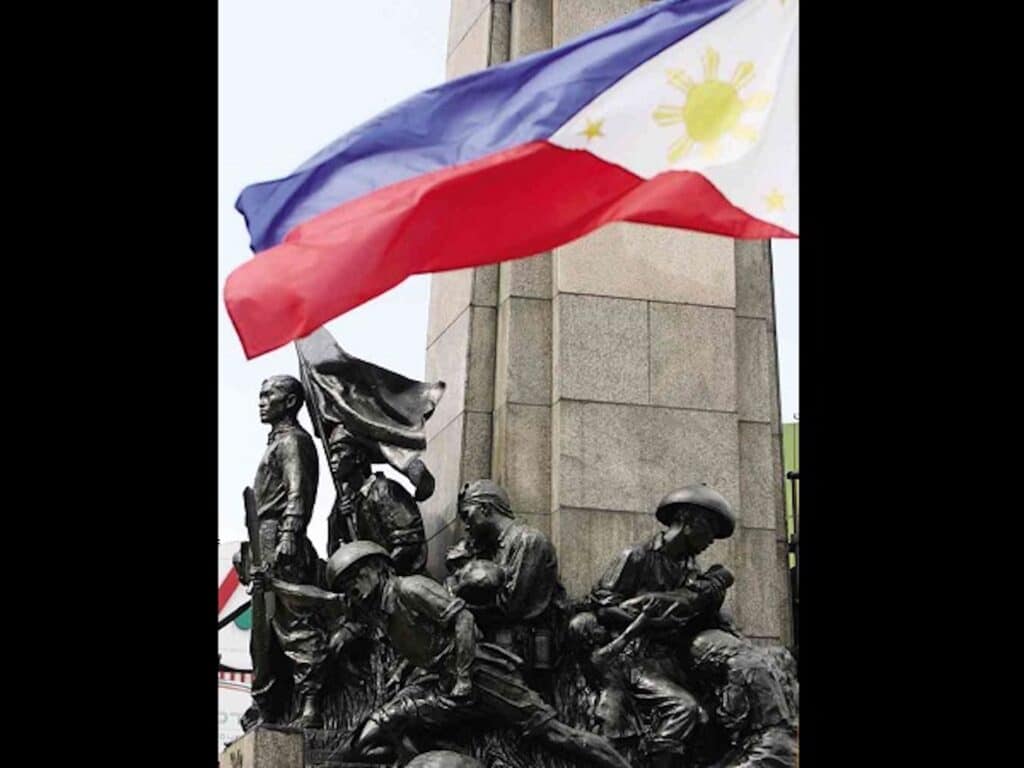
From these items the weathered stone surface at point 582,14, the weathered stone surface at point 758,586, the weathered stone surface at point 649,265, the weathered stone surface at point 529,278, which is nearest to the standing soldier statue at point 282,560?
the weathered stone surface at point 529,278

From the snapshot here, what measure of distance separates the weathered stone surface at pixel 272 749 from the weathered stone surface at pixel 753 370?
4.67 meters

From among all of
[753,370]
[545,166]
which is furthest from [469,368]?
[545,166]

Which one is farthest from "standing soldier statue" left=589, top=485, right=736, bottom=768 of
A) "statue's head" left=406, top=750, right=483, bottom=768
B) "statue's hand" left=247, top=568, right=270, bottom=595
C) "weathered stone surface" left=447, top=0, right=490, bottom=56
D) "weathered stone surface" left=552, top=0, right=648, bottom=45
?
"weathered stone surface" left=447, top=0, right=490, bottom=56

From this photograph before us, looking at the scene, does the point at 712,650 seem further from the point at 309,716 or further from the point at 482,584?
the point at 309,716

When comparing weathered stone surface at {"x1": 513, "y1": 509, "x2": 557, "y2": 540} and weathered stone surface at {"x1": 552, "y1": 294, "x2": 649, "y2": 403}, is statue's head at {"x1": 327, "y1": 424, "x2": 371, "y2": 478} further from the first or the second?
weathered stone surface at {"x1": 552, "y1": 294, "x2": 649, "y2": 403}

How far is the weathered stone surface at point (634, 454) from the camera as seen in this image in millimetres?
20500

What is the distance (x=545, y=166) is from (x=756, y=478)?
5.93 metres

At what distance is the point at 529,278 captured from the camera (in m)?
21.6

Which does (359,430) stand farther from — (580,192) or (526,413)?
(580,192)

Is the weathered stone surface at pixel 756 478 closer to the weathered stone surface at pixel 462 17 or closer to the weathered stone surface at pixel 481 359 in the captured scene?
the weathered stone surface at pixel 481 359

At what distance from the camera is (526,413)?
69.0ft
